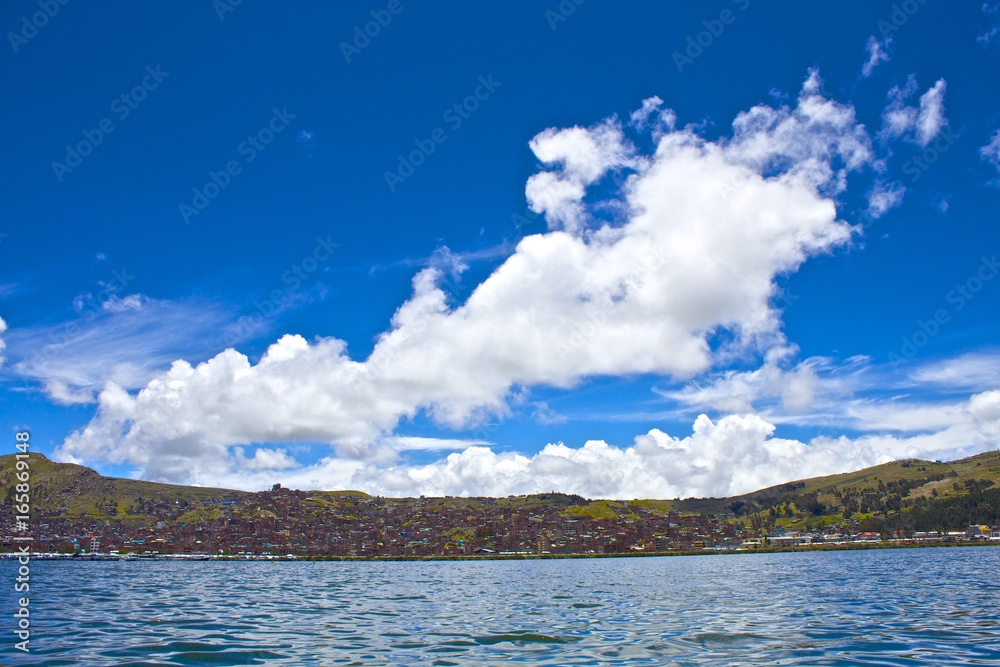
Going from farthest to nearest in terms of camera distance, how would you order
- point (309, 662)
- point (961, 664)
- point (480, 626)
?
point (480, 626) → point (309, 662) → point (961, 664)

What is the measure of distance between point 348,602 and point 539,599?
16594mm

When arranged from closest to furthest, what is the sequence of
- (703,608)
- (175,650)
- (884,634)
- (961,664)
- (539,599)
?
1. (961,664)
2. (175,650)
3. (884,634)
4. (703,608)
5. (539,599)

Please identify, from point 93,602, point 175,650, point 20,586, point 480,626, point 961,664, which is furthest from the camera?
point 20,586

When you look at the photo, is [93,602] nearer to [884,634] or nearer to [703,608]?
[703,608]

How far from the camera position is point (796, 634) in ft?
95.1

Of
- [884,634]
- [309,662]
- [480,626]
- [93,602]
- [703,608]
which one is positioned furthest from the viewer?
[93,602]

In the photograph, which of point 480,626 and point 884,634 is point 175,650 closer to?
point 480,626

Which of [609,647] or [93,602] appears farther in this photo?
[93,602]

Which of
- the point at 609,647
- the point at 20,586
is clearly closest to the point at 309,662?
the point at 609,647

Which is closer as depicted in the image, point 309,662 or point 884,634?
point 309,662

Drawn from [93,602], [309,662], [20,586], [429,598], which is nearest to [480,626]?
[309,662]

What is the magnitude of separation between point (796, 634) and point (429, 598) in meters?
36.4

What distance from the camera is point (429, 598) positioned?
5697 centimetres

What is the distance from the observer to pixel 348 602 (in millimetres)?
52250
